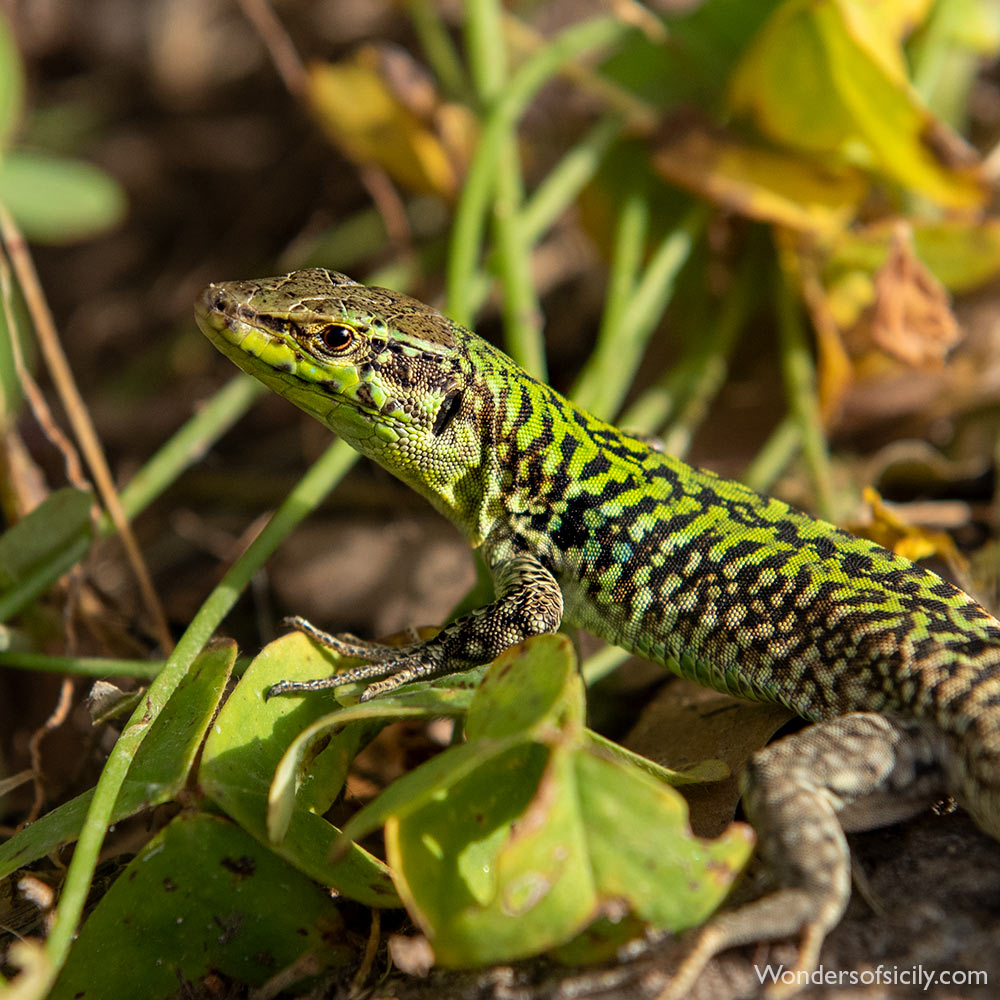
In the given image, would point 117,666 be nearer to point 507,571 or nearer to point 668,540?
point 507,571

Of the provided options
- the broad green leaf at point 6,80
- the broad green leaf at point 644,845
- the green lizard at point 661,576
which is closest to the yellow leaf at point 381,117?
the broad green leaf at point 6,80

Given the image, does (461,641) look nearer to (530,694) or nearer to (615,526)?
(615,526)

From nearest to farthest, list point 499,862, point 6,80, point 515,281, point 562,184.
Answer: point 499,862
point 6,80
point 515,281
point 562,184

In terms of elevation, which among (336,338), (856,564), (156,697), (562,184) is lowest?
(156,697)

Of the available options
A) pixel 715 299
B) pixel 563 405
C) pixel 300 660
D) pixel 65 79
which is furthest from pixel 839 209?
pixel 65 79

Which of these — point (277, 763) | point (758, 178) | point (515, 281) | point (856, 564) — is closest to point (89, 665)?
point (277, 763)

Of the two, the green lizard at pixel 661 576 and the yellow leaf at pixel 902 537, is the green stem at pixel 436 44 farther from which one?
the yellow leaf at pixel 902 537

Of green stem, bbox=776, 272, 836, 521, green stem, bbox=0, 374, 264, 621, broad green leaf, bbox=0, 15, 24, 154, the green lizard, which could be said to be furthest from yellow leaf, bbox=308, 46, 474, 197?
green stem, bbox=776, 272, 836, 521
